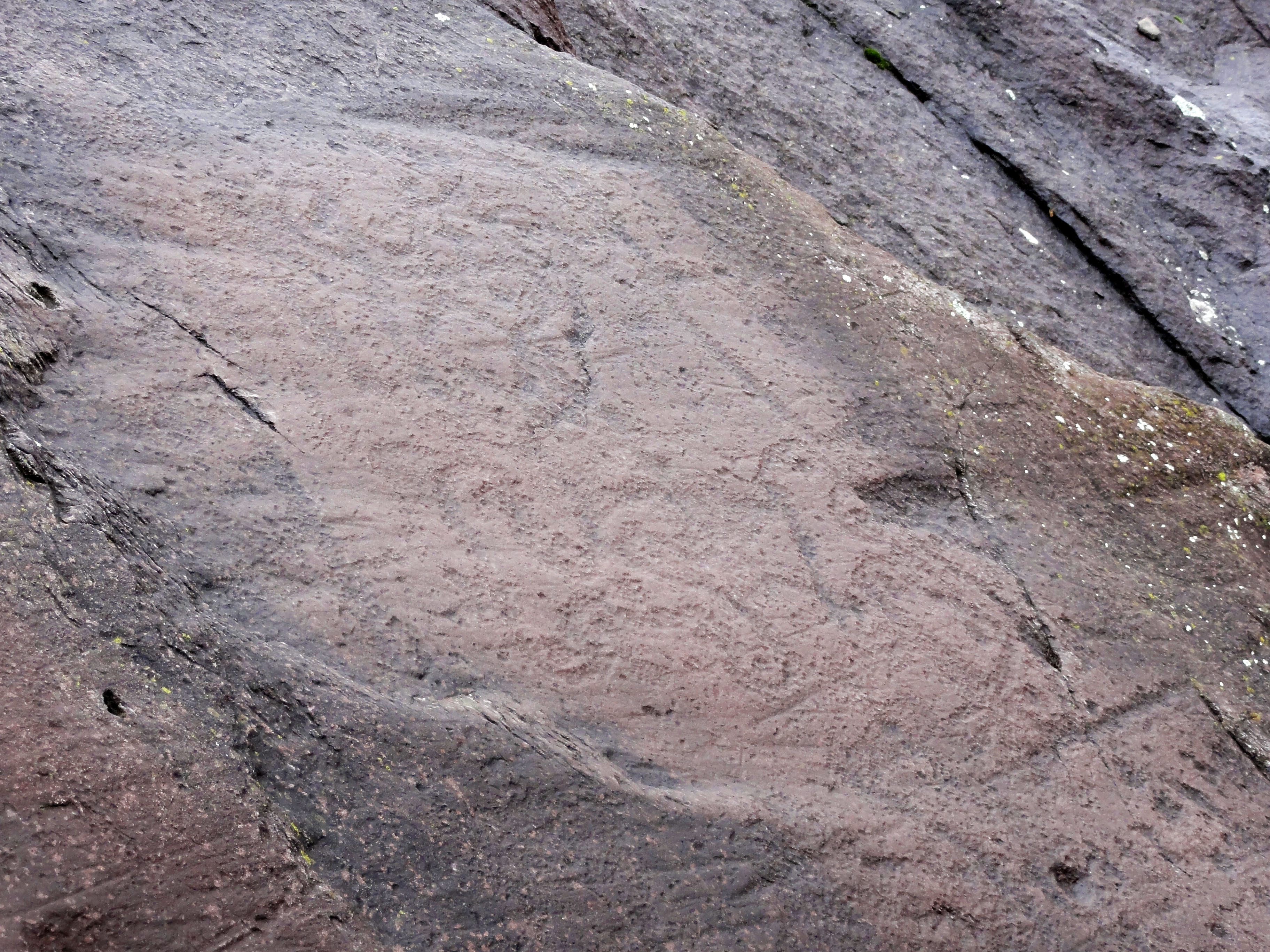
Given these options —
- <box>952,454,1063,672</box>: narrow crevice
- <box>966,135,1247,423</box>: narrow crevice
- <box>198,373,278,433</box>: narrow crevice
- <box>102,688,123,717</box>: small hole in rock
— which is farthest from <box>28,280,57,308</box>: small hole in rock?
<box>966,135,1247,423</box>: narrow crevice

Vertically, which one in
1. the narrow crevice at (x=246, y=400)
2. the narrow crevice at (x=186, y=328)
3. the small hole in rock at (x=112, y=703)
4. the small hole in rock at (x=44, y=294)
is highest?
the small hole in rock at (x=44, y=294)

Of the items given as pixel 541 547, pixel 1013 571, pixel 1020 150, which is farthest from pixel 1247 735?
pixel 1020 150

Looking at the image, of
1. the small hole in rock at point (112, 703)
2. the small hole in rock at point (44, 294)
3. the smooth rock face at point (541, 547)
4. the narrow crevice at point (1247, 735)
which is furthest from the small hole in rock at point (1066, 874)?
the small hole in rock at point (44, 294)

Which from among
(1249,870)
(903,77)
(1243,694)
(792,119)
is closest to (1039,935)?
(1249,870)

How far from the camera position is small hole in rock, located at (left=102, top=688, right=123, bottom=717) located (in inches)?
64.3

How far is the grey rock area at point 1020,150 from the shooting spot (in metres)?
3.93

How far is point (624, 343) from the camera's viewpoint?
105 inches

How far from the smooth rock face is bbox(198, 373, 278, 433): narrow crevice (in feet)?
0.08

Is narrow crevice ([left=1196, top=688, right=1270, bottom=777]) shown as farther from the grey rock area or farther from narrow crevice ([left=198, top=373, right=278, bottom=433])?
narrow crevice ([left=198, top=373, right=278, bottom=433])

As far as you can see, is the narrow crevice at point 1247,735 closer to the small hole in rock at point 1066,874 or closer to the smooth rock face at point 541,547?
the smooth rock face at point 541,547

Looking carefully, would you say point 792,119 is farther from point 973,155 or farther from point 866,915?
point 866,915

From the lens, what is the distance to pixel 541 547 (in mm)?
2223

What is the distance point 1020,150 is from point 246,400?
349 centimetres

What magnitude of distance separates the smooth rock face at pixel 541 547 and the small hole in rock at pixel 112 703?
11mm
